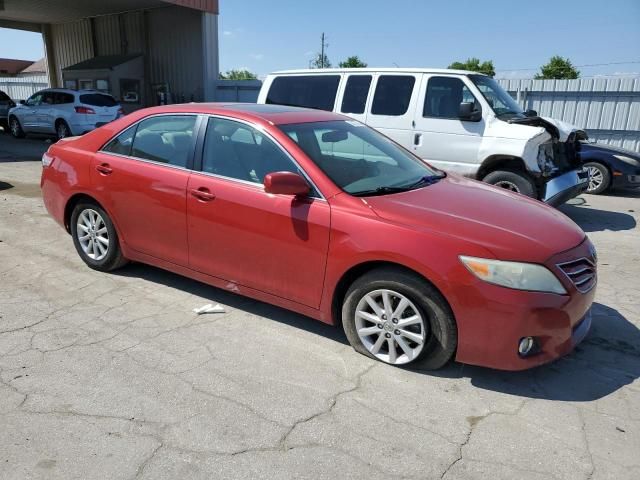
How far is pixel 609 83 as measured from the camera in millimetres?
13211

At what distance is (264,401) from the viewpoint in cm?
296

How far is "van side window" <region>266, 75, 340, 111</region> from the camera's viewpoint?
7.91m

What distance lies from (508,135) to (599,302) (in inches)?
119

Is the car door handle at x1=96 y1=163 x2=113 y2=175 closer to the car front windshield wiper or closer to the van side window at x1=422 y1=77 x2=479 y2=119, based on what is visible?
the car front windshield wiper

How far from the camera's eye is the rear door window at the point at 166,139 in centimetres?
411

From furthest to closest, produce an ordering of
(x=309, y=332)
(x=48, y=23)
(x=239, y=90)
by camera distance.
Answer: (x=48, y=23) < (x=239, y=90) < (x=309, y=332)

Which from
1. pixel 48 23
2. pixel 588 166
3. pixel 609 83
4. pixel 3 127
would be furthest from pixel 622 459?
pixel 48 23

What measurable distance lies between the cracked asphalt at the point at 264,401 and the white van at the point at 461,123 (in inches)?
113

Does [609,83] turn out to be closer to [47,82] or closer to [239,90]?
[239,90]

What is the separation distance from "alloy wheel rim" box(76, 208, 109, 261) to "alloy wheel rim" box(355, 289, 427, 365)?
2623mm

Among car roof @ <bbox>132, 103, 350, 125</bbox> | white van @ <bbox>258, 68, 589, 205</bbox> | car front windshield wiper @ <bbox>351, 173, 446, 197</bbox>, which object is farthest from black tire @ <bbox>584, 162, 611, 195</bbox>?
car roof @ <bbox>132, 103, 350, 125</bbox>

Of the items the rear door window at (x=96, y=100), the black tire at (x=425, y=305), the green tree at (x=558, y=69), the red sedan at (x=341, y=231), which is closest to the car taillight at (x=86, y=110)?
the rear door window at (x=96, y=100)

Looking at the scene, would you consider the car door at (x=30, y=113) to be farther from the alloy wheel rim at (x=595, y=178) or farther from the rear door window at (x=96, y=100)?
the alloy wheel rim at (x=595, y=178)

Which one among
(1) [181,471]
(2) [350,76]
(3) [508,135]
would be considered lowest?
(1) [181,471]
